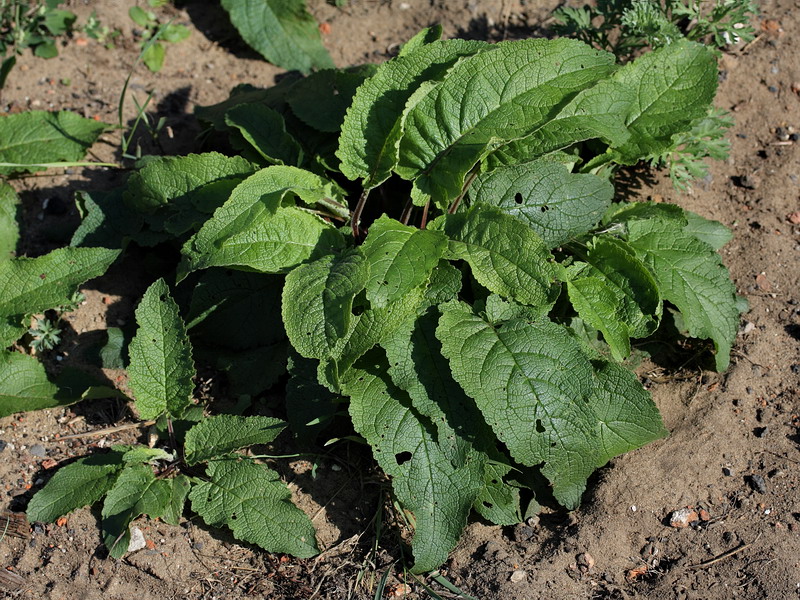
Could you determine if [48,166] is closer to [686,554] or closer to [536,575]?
[536,575]

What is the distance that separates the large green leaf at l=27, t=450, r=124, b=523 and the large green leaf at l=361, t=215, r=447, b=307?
1286mm

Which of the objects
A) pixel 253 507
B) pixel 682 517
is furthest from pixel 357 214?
pixel 682 517

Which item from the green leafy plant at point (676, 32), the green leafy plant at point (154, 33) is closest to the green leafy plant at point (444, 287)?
the green leafy plant at point (676, 32)

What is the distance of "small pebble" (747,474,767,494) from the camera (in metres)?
3.22

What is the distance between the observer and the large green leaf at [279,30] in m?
4.75

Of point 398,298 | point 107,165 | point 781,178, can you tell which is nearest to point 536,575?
point 398,298

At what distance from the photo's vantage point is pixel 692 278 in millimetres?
3510

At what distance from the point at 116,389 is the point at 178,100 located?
184 cm

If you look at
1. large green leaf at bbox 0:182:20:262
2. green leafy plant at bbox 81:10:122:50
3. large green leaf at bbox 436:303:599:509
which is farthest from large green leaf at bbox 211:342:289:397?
green leafy plant at bbox 81:10:122:50

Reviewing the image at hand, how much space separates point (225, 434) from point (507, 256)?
131 centimetres

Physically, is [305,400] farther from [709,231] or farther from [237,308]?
[709,231]

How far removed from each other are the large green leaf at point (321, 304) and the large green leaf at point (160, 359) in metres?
0.58

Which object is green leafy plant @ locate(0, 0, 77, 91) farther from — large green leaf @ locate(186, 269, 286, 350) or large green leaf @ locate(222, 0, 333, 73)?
large green leaf @ locate(186, 269, 286, 350)

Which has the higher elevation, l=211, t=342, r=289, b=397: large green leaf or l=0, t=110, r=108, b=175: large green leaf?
l=0, t=110, r=108, b=175: large green leaf
